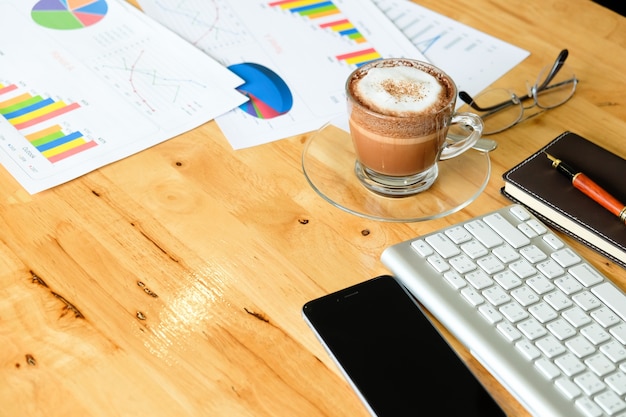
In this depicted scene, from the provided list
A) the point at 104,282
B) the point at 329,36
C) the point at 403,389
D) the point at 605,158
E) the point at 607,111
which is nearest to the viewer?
the point at 403,389

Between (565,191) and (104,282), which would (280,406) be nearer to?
(104,282)

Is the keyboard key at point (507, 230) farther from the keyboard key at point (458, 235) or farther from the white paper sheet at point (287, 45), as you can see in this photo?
the white paper sheet at point (287, 45)

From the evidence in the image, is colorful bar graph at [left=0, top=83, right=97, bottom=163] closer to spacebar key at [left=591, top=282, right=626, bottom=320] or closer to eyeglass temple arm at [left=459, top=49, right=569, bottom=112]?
eyeglass temple arm at [left=459, top=49, right=569, bottom=112]

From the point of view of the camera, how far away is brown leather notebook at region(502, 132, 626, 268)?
775 millimetres

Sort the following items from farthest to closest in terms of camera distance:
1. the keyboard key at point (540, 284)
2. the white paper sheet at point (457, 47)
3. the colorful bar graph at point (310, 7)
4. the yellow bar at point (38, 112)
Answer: the colorful bar graph at point (310, 7) < the white paper sheet at point (457, 47) < the yellow bar at point (38, 112) < the keyboard key at point (540, 284)

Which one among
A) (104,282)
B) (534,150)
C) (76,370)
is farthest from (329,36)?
(76,370)

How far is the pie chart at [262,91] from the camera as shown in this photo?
99cm

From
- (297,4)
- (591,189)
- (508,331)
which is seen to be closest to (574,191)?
(591,189)

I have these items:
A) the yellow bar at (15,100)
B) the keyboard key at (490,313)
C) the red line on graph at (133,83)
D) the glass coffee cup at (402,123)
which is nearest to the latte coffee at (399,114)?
the glass coffee cup at (402,123)

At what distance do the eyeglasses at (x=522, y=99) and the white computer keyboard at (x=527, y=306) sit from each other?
195 mm

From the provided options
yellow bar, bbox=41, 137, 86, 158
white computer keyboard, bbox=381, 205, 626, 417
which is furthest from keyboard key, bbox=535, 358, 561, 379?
yellow bar, bbox=41, 137, 86, 158

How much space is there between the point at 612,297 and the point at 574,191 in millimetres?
145

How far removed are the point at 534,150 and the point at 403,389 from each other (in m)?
0.42

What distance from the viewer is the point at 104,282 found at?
748 mm
